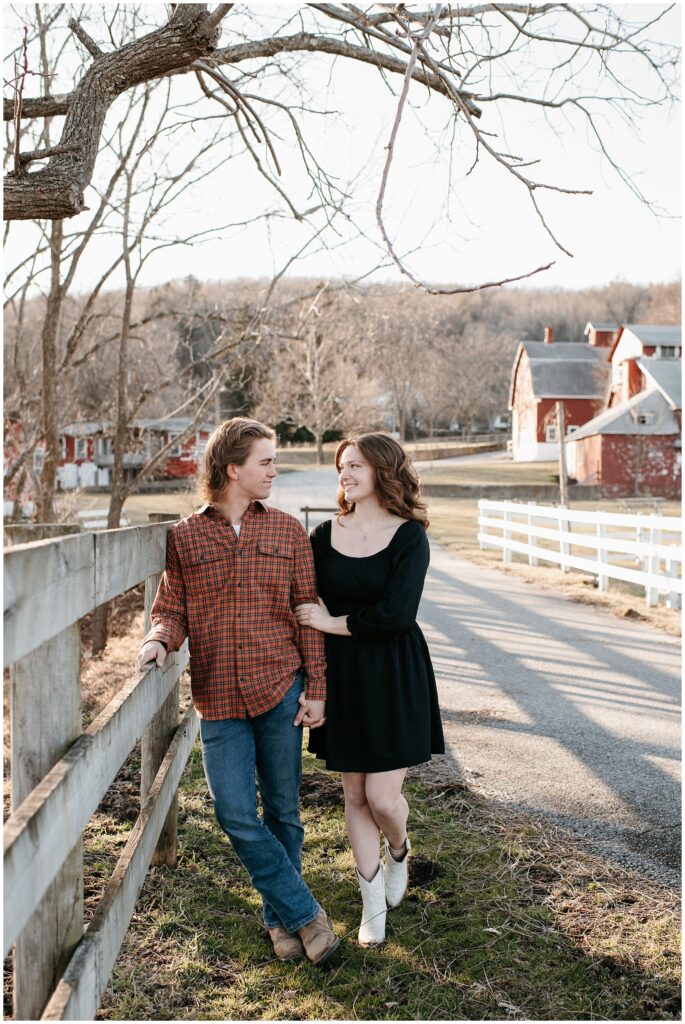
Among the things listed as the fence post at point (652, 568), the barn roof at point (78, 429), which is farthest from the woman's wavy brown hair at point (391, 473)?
the barn roof at point (78, 429)

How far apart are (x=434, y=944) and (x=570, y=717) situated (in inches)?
134

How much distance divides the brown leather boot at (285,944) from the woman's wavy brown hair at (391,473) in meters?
1.56

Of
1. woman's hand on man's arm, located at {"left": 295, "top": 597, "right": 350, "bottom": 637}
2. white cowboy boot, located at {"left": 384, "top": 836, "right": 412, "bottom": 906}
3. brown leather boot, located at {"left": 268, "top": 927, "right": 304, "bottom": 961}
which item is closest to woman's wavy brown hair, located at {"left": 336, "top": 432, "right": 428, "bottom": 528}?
woman's hand on man's arm, located at {"left": 295, "top": 597, "right": 350, "bottom": 637}

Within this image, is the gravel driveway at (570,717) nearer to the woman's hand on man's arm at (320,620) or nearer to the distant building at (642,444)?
the woman's hand on man's arm at (320,620)

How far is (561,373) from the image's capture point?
59.4 m

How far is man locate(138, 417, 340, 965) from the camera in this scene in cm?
301

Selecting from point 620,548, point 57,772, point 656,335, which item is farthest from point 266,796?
point 656,335

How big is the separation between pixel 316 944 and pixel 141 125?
7874 millimetres

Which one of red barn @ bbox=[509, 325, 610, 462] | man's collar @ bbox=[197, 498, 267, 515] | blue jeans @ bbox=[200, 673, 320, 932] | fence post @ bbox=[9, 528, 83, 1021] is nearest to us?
fence post @ bbox=[9, 528, 83, 1021]

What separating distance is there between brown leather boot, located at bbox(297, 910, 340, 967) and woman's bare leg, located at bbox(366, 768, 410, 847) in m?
0.41

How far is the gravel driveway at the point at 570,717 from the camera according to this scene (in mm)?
4438

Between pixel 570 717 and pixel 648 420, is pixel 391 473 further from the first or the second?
pixel 648 420

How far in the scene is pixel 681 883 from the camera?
11.9 feet

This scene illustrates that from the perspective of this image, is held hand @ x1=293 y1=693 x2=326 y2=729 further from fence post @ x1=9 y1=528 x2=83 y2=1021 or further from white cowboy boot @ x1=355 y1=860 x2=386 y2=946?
fence post @ x1=9 y1=528 x2=83 y2=1021
